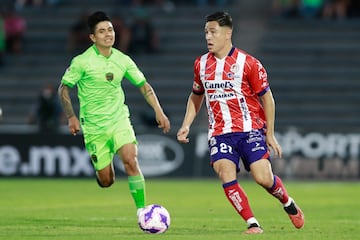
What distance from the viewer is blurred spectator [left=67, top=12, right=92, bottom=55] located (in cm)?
3221

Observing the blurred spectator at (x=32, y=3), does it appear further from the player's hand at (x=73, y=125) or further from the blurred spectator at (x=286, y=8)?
the player's hand at (x=73, y=125)

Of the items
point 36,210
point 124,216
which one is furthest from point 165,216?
point 36,210

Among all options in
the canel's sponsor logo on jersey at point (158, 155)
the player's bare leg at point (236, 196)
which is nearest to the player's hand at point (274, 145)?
the player's bare leg at point (236, 196)

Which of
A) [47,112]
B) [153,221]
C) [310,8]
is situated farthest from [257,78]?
[310,8]

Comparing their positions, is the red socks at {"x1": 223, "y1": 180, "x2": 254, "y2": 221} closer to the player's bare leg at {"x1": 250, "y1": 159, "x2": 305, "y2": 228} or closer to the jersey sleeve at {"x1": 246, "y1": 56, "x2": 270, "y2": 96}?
the player's bare leg at {"x1": 250, "y1": 159, "x2": 305, "y2": 228}

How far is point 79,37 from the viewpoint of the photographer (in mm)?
32531

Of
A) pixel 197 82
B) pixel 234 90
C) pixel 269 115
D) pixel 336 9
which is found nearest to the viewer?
pixel 269 115

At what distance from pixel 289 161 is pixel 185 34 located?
8740 mm

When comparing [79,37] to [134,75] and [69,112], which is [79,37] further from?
[69,112]

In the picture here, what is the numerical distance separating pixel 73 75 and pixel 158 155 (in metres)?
12.7

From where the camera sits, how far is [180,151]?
25.8 m

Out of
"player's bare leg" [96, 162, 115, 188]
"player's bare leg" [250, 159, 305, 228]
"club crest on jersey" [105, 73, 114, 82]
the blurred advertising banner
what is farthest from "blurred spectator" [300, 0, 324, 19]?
"player's bare leg" [250, 159, 305, 228]

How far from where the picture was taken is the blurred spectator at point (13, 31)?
32656 mm

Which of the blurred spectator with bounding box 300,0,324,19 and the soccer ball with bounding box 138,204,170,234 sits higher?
the soccer ball with bounding box 138,204,170,234
